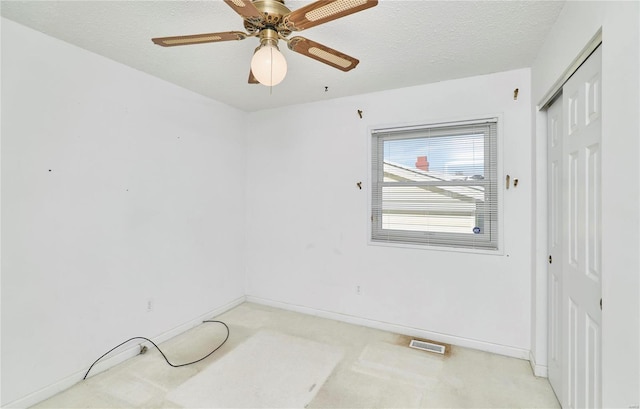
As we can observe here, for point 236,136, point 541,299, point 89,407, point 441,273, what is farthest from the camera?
point 236,136

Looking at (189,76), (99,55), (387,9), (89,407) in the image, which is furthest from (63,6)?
(89,407)

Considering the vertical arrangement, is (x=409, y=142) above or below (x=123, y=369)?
above

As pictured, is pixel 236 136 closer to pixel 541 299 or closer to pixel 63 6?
pixel 63 6

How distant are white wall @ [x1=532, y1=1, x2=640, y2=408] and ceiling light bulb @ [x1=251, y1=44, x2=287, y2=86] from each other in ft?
4.39

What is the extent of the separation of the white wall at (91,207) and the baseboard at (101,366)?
0.13 ft

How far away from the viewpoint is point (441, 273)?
8.75ft

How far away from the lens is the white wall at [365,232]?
241 centimetres

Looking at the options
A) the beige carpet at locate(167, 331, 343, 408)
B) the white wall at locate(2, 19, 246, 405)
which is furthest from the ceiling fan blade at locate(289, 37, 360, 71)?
the beige carpet at locate(167, 331, 343, 408)

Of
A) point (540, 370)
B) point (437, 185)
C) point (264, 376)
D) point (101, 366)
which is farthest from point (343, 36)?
point (101, 366)

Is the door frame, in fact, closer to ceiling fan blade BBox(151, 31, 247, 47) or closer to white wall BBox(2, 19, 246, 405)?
ceiling fan blade BBox(151, 31, 247, 47)

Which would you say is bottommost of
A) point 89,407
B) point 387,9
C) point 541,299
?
point 89,407

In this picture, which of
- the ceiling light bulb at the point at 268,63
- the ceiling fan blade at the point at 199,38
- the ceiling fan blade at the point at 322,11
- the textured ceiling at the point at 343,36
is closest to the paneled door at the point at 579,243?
the textured ceiling at the point at 343,36

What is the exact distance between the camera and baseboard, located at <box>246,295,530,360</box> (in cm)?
242

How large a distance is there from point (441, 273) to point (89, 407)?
2866mm
